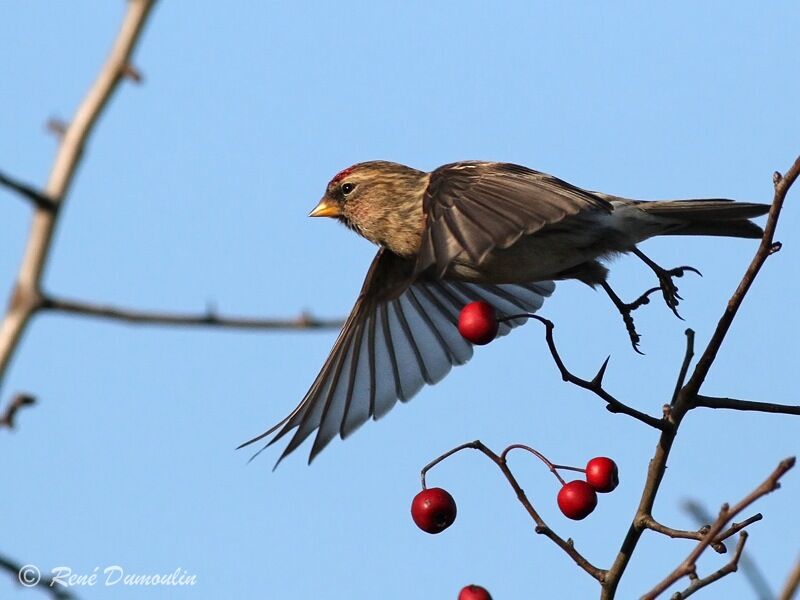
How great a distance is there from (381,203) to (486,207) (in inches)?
49.4

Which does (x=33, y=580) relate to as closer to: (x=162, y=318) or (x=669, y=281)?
(x=162, y=318)

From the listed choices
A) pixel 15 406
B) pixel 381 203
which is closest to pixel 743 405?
pixel 15 406

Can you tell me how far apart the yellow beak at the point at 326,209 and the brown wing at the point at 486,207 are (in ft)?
2.25

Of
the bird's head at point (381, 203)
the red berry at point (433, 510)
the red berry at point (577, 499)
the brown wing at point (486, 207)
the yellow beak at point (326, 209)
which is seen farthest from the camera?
the yellow beak at point (326, 209)

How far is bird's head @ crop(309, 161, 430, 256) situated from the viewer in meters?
6.34

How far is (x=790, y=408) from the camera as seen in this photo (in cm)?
351

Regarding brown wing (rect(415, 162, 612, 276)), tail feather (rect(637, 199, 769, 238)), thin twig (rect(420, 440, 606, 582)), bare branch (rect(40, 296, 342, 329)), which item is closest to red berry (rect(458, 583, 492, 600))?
thin twig (rect(420, 440, 606, 582))

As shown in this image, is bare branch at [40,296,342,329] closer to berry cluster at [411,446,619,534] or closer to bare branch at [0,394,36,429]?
bare branch at [0,394,36,429]

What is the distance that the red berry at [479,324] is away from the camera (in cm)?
459

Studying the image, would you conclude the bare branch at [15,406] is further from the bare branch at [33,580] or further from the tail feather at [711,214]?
the tail feather at [711,214]

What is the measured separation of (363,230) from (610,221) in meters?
1.41

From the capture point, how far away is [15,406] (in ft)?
7.18

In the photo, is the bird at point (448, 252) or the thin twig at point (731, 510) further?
the bird at point (448, 252)

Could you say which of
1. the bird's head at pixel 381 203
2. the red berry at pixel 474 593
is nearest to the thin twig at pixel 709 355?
the red berry at pixel 474 593
